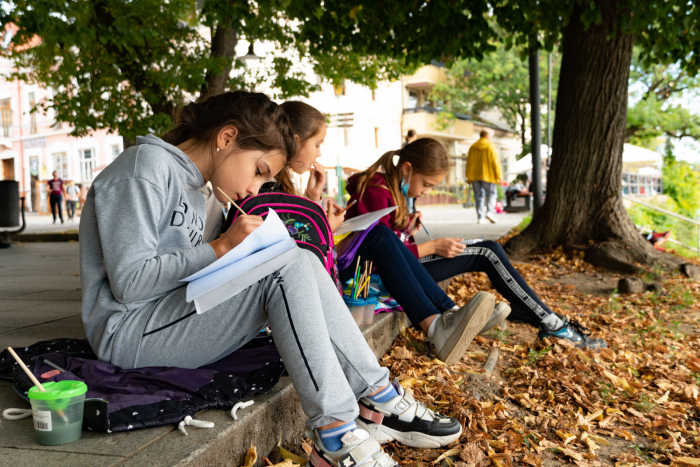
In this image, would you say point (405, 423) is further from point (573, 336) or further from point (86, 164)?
point (86, 164)

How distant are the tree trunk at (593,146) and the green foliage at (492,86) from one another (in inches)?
927

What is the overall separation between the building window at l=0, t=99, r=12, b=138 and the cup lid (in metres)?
37.2

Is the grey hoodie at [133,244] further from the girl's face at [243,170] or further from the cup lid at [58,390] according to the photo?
the cup lid at [58,390]

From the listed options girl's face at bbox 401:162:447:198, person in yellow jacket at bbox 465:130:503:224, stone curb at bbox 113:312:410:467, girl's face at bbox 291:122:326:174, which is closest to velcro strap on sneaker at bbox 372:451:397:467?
stone curb at bbox 113:312:410:467

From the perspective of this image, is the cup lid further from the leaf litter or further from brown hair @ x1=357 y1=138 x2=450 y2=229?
brown hair @ x1=357 y1=138 x2=450 y2=229

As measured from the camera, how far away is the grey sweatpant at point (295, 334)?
5.74 feet

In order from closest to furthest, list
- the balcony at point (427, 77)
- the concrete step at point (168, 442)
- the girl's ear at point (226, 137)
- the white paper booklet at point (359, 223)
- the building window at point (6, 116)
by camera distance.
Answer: the concrete step at point (168, 442) < the girl's ear at point (226, 137) < the white paper booklet at point (359, 223) < the building window at point (6, 116) < the balcony at point (427, 77)

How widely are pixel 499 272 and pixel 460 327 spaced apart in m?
0.96

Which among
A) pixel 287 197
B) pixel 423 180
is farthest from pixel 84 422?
pixel 423 180

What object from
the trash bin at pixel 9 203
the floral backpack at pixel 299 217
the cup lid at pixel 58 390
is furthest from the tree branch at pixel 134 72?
the cup lid at pixel 58 390

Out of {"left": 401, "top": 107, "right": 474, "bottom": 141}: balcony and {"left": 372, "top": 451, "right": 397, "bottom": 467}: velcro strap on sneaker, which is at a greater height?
{"left": 401, "top": 107, "right": 474, "bottom": 141}: balcony

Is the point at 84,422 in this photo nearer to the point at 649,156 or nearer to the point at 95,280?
the point at 95,280

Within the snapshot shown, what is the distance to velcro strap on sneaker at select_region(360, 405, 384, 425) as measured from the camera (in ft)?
6.73

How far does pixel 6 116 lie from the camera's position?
33.4 m
